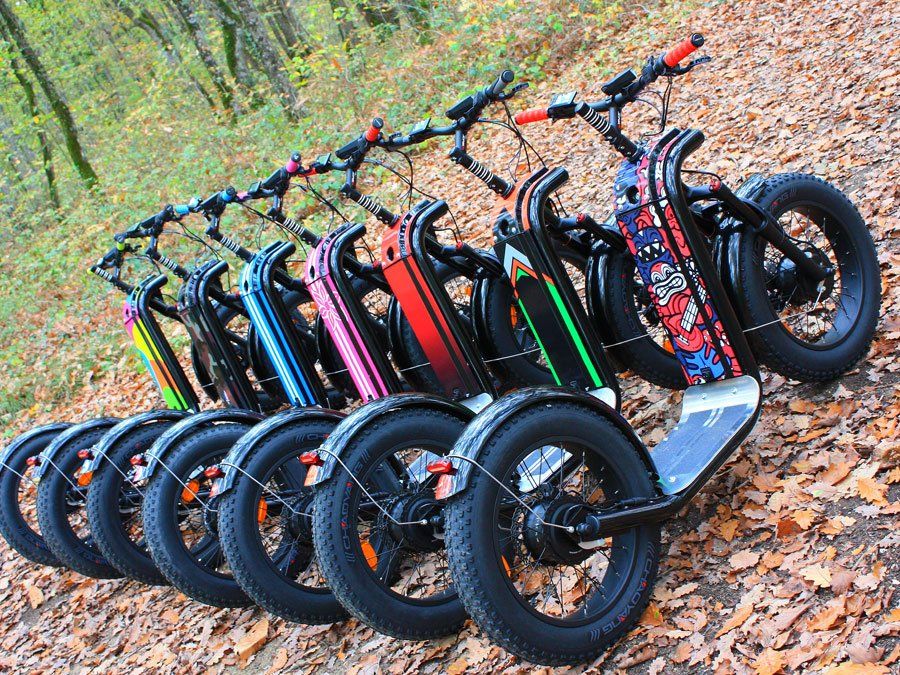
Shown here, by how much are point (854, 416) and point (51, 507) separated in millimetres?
4660

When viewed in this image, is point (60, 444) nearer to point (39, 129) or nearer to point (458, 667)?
point (458, 667)

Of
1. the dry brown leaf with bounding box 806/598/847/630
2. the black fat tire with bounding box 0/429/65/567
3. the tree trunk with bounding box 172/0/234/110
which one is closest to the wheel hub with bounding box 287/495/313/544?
the dry brown leaf with bounding box 806/598/847/630

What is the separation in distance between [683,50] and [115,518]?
3.81 meters

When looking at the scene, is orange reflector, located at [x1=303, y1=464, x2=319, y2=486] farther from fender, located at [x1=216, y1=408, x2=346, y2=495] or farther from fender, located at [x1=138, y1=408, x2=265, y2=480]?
fender, located at [x1=138, y1=408, x2=265, y2=480]

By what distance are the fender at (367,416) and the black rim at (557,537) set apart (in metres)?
0.43

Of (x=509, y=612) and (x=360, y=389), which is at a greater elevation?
(x=360, y=389)

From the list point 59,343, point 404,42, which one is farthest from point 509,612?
point 404,42

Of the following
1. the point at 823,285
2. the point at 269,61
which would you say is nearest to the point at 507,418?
the point at 823,285

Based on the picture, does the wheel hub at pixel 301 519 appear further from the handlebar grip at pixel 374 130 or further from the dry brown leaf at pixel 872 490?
the dry brown leaf at pixel 872 490

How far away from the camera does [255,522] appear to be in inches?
143

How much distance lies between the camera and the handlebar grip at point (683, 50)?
3.19 meters

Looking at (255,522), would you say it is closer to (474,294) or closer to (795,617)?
(474,294)

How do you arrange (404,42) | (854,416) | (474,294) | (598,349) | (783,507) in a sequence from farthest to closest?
(404,42)
(474,294)
(598,349)
(854,416)
(783,507)

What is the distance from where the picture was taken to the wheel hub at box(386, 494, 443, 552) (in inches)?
130
